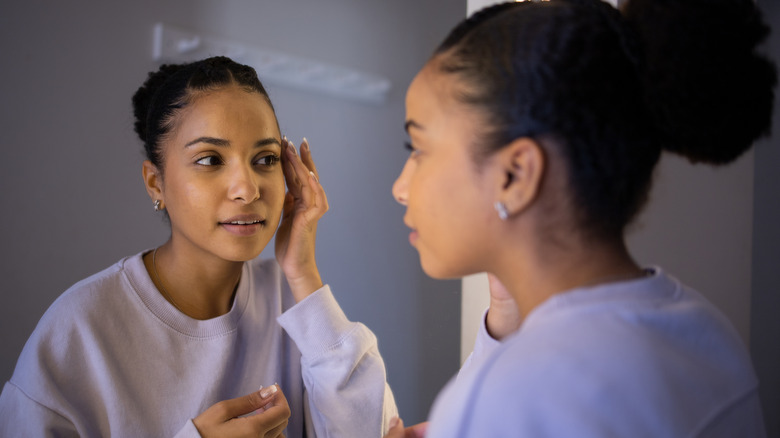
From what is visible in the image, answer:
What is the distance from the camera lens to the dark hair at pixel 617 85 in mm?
507

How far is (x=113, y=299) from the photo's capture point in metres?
0.92

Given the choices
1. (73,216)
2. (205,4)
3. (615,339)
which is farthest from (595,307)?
(205,4)

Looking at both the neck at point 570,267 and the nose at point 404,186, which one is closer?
the neck at point 570,267

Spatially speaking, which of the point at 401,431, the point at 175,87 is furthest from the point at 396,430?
the point at 175,87

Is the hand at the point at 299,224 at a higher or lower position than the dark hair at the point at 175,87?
lower

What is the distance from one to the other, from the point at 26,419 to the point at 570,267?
73cm

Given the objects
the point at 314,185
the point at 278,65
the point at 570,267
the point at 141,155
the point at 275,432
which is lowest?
the point at 275,432

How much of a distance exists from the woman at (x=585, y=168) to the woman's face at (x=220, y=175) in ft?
1.38

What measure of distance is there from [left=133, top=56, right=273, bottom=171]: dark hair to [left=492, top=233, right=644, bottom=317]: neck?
2.04 feet

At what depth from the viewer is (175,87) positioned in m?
0.97

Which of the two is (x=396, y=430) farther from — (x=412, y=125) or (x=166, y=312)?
(x=166, y=312)

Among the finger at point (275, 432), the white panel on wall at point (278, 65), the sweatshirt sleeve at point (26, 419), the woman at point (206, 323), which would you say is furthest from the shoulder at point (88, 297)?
the white panel on wall at point (278, 65)

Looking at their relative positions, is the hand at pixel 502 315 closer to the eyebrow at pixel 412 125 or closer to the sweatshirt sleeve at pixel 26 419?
the eyebrow at pixel 412 125

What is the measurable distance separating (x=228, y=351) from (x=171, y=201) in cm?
26
